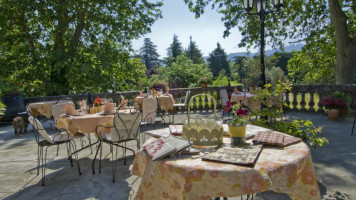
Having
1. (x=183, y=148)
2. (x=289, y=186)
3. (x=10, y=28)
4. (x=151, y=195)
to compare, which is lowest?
(x=151, y=195)

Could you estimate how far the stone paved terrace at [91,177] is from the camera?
10.7 ft

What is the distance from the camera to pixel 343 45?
34.3 feet

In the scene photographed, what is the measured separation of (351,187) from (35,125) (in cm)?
436

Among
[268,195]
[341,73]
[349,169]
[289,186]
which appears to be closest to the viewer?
[289,186]

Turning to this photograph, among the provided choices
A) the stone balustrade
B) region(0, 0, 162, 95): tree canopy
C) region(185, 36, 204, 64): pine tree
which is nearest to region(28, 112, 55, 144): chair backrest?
the stone balustrade

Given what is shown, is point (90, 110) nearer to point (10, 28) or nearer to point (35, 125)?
point (35, 125)

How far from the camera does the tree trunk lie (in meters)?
10.2

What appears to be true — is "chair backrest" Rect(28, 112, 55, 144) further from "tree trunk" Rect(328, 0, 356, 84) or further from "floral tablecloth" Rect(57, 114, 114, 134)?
"tree trunk" Rect(328, 0, 356, 84)

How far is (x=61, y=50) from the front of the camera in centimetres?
1344

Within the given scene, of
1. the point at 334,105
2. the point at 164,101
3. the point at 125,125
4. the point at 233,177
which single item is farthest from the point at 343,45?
the point at 233,177

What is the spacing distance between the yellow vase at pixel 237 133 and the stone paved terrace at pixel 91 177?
3.83 ft

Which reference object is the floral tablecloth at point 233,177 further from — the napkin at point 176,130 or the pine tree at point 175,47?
the pine tree at point 175,47

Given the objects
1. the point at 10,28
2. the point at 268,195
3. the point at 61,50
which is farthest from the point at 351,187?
the point at 10,28

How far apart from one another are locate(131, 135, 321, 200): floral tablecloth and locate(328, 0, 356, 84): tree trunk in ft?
34.1
